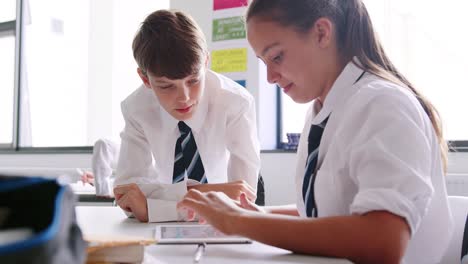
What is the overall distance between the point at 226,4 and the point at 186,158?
1.73 m

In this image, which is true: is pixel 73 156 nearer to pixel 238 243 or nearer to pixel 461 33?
pixel 461 33

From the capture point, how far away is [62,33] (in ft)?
15.7

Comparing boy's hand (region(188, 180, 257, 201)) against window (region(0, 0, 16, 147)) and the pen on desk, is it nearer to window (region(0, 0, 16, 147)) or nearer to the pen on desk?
the pen on desk

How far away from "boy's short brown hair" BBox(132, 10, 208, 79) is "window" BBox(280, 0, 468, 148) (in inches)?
57.4

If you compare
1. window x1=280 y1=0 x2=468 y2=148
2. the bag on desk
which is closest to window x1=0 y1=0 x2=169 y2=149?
window x1=280 y1=0 x2=468 y2=148

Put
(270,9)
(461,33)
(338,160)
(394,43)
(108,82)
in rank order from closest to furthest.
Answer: (338,160) → (270,9) → (461,33) → (394,43) → (108,82)

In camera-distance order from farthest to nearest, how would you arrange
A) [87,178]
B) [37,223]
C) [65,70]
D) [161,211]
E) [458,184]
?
[65,70] → [87,178] → [458,184] → [161,211] → [37,223]

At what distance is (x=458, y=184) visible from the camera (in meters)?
2.34

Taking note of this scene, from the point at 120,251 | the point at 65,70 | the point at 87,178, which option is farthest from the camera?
the point at 65,70

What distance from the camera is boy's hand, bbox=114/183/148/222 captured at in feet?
4.32

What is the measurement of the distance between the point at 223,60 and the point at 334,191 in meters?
2.28

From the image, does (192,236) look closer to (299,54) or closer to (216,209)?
(216,209)

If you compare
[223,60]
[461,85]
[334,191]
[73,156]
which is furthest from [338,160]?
[73,156]

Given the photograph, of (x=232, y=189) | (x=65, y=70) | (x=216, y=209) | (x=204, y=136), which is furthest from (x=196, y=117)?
(x=65, y=70)
